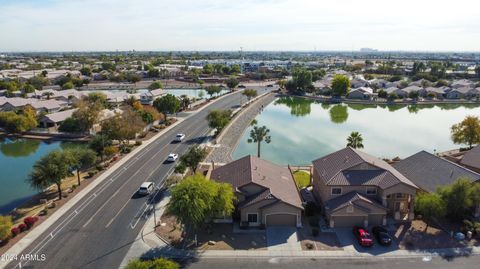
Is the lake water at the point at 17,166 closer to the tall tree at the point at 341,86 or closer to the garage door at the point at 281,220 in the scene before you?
the garage door at the point at 281,220

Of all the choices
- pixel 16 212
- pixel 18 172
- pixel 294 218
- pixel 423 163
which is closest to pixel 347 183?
pixel 294 218

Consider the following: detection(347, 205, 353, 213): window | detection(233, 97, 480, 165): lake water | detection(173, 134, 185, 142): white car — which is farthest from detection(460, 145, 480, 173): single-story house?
detection(173, 134, 185, 142): white car

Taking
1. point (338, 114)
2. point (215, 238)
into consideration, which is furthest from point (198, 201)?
point (338, 114)

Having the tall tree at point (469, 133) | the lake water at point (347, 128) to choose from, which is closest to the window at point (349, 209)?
the lake water at point (347, 128)

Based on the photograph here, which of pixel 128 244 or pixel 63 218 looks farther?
pixel 63 218

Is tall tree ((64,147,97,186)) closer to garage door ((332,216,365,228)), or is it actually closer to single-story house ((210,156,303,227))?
single-story house ((210,156,303,227))

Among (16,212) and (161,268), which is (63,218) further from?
(161,268)
